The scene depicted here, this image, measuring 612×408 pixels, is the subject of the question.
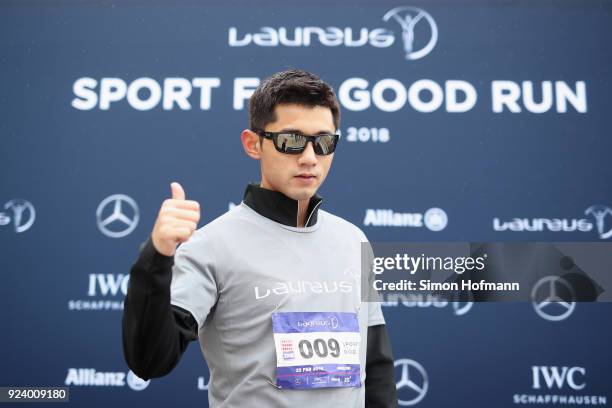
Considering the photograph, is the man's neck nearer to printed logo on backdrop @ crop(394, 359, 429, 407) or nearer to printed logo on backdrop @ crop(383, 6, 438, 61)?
printed logo on backdrop @ crop(394, 359, 429, 407)

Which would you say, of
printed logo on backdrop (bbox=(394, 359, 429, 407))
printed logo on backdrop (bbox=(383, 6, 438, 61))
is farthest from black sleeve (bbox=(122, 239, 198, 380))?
printed logo on backdrop (bbox=(383, 6, 438, 61))

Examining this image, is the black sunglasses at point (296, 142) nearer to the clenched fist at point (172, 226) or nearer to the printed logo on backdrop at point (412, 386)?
the clenched fist at point (172, 226)

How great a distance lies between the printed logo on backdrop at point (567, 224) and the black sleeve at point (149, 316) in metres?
2.04

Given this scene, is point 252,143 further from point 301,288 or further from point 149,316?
point 149,316

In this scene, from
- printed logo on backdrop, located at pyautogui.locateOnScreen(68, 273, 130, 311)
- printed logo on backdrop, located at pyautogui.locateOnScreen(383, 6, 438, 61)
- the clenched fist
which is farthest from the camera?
printed logo on backdrop, located at pyautogui.locateOnScreen(383, 6, 438, 61)

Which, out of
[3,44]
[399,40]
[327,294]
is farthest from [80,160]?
[327,294]

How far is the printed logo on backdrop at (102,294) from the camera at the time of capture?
2.61m

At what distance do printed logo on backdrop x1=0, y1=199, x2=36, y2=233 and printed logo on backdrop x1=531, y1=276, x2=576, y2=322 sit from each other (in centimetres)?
239

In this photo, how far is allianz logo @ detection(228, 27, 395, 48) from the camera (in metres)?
2.81

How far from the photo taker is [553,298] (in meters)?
2.55

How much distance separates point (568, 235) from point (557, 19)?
42.6 inches

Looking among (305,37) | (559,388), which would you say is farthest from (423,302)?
(305,37)

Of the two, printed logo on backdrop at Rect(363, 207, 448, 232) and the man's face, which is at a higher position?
printed logo on backdrop at Rect(363, 207, 448, 232)

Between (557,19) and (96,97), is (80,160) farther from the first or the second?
(557,19)
